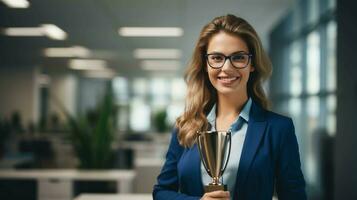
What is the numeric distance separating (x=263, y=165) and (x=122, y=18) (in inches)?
144

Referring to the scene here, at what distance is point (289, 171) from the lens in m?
1.38

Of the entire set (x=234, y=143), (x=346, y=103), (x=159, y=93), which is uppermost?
(x=159, y=93)

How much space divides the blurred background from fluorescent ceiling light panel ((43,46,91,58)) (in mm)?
47

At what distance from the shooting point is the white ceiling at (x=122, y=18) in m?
2.68

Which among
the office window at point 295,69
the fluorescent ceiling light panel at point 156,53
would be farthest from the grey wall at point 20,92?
the office window at point 295,69

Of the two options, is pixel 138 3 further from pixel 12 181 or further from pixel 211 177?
pixel 211 177

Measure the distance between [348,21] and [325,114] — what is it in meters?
2.42

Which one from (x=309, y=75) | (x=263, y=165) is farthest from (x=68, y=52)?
(x=263, y=165)

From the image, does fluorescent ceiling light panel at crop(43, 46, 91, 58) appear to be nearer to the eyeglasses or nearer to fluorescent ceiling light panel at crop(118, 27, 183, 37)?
fluorescent ceiling light panel at crop(118, 27, 183, 37)

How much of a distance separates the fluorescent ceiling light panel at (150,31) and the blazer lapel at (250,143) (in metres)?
3.99

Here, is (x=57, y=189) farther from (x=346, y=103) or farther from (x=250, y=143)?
(x=250, y=143)

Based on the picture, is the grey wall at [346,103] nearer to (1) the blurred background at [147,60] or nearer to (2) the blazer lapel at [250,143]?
(1) the blurred background at [147,60]

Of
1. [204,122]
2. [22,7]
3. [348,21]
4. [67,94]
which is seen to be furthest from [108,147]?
[67,94]

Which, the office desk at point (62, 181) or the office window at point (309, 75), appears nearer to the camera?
the office desk at point (62, 181)
